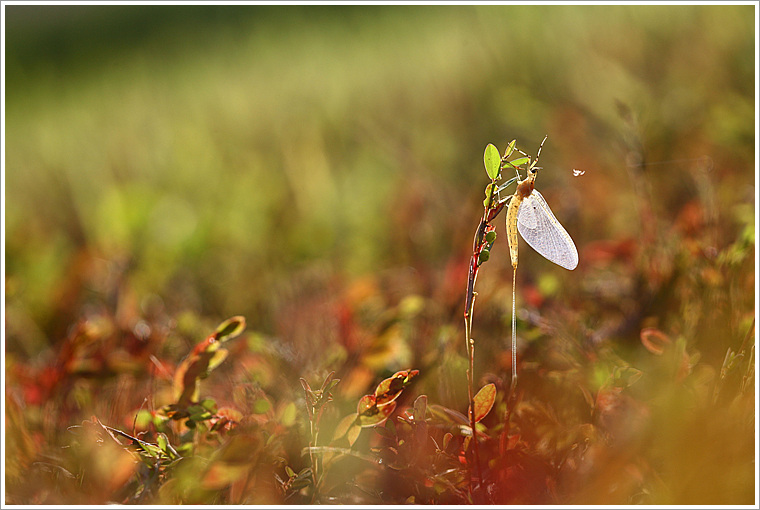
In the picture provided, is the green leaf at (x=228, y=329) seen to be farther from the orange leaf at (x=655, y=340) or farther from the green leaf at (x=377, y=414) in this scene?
the orange leaf at (x=655, y=340)

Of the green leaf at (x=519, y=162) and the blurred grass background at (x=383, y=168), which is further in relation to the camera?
the blurred grass background at (x=383, y=168)

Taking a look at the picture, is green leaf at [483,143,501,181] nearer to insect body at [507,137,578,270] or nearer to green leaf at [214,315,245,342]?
insect body at [507,137,578,270]

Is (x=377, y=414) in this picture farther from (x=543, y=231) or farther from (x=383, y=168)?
(x=383, y=168)

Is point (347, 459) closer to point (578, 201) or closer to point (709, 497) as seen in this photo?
point (709, 497)

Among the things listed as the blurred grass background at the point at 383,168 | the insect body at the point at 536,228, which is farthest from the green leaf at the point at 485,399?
the blurred grass background at the point at 383,168

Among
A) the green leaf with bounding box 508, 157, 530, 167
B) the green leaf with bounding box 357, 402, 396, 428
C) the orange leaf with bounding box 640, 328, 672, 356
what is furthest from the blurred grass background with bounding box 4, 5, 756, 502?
the green leaf with bounding box 508, 157, 530, 167

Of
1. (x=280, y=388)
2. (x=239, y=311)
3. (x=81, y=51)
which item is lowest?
(x=239, y=311)

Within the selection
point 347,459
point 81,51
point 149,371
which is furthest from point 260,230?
point 81,51

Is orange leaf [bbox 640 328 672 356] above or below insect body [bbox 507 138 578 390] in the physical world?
below
